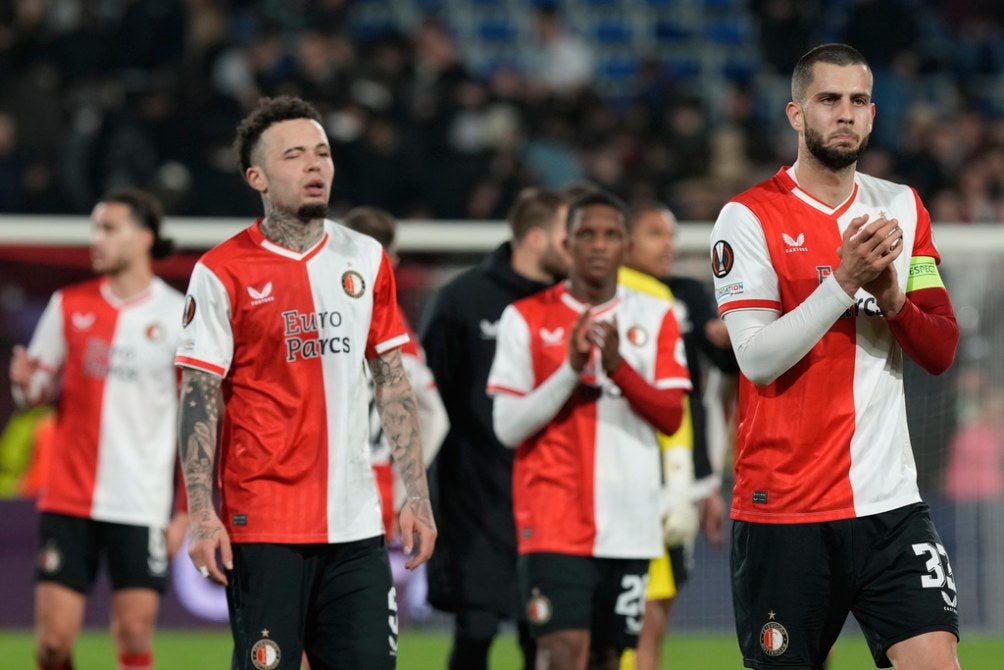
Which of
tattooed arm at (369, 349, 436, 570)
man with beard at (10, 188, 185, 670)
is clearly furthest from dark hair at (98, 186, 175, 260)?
tattooed arm at (369, 349, 436, 570)

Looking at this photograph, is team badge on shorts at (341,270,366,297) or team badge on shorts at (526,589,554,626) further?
team badge on shorts at (526,589,554,626)

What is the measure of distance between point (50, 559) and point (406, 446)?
318 centimetres

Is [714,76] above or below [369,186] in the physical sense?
above

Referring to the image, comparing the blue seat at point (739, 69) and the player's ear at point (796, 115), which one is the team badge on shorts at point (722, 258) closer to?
the player's ear at point (796, 115)

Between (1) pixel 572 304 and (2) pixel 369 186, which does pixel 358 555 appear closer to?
(1) pixel 572 304

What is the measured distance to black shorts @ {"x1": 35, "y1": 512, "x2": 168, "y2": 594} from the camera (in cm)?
776

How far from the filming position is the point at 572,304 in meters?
6.84

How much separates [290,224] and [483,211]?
8634 millimetres

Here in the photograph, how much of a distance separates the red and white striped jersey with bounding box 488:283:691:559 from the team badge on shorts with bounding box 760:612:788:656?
5.70ft

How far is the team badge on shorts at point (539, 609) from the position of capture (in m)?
6.48

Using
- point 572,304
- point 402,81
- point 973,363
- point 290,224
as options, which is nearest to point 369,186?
point 402,81

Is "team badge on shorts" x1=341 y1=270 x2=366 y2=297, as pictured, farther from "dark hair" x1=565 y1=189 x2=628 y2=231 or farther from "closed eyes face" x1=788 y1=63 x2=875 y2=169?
"dark hair" x1=565 y1=189 x2=628 y2=231

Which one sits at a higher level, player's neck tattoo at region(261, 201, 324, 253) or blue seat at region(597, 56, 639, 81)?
blue seat at region(597, 56, 639, 81)

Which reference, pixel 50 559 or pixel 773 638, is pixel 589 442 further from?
pixel 50 559
